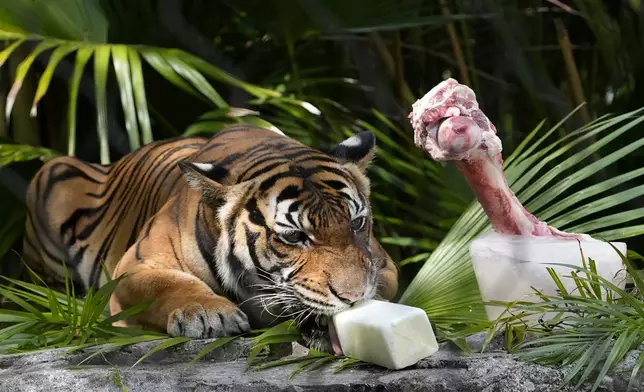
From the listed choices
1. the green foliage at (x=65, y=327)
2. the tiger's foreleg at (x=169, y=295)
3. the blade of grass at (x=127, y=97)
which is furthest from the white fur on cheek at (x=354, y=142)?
the blade of grass at (x=127, y=97)

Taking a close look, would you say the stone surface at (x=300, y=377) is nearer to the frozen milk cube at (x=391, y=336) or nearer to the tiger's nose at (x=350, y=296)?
the frozen milk cube at (x=391, y=336)

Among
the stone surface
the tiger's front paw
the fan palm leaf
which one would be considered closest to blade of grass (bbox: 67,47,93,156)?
the fan palm leaf

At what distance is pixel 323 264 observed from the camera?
4.44ft

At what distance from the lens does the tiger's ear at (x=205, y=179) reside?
1.45 metres

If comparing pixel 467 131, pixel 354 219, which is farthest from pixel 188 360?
pixel 467 131

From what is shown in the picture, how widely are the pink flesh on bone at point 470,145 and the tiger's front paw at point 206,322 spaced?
1.14 ft

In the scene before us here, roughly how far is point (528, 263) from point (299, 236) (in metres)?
0.33

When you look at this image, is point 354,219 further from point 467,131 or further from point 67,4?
point 67,4

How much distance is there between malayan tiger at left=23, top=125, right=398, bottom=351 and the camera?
4.42 feet

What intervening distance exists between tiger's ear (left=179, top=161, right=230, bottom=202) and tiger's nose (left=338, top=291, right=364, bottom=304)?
29 cm

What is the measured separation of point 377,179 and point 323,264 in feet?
3.04

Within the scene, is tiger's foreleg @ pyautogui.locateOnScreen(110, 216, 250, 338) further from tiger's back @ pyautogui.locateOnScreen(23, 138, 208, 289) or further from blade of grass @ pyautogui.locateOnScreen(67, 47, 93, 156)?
blade of grass @ pyautogui.locateOnScreen(67, 47, 93, 156)

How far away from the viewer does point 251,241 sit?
145 cm

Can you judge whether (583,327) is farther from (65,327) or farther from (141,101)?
(141,101)
